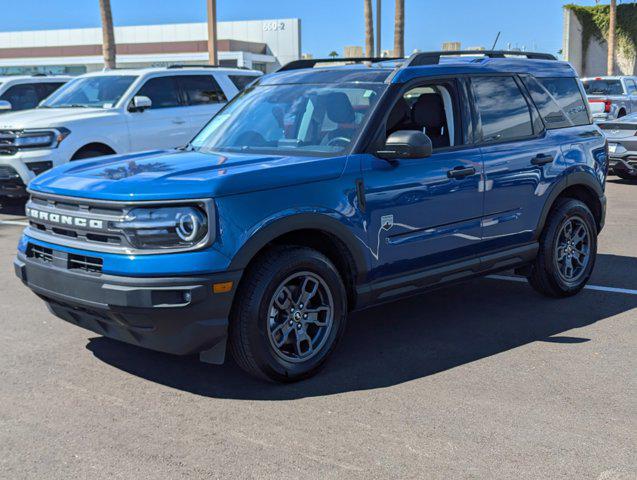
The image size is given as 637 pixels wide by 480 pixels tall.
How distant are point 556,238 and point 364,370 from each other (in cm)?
241

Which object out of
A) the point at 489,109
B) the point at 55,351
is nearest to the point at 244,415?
the point at 55,351

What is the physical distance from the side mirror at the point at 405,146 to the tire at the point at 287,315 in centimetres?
84

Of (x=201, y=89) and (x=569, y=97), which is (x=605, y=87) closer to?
(x=201, y=89)

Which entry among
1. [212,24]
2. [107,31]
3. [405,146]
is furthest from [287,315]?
[212,24]

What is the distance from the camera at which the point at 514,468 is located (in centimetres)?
386

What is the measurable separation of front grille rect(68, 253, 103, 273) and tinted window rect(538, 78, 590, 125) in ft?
13.4

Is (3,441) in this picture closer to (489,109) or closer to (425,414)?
(425,414)

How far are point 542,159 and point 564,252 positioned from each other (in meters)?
0.93

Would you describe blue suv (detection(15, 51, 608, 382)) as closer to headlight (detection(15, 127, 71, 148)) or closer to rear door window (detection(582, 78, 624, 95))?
headlight (detection(15, 127, 71, 148))

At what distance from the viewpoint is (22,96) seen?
14984 millimetres

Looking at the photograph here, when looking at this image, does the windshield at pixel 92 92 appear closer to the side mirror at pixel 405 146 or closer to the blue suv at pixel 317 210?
the blue suv at pixel 317 210

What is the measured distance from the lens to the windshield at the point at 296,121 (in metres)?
5.49

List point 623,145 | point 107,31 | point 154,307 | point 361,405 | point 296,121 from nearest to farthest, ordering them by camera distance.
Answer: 1. point 154,307
2. point 361,405
3. point 296,121
4. point 623,145
5. point 107,31

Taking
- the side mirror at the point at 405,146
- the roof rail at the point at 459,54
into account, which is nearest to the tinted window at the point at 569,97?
the roof rail at the point at 459,54
